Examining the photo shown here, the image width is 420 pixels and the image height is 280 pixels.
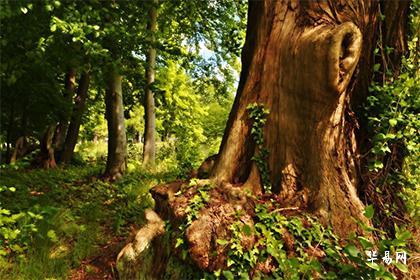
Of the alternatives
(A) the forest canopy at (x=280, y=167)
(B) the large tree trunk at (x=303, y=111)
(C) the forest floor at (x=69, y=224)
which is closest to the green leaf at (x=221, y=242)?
(A) the forest canopy at (x=280, y=167)

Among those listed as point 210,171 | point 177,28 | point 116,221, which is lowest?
point 116,221

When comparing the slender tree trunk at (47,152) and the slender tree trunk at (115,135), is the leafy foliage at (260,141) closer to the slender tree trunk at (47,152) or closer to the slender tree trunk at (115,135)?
the slender tree trunk at (115,135)

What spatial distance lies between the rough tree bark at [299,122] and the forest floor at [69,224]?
804 millimetres

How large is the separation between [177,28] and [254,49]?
31.8 ft

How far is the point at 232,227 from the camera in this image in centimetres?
320

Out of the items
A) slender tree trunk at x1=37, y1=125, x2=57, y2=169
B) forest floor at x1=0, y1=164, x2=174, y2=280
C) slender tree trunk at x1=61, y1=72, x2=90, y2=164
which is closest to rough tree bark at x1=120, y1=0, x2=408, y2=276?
forest floor at x1=0, y1=164, x2=174, y2=280

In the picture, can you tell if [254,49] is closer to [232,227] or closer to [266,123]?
[266,123]

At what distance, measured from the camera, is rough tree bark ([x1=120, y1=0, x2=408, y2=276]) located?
10.8ft

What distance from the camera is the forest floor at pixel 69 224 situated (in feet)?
12.4

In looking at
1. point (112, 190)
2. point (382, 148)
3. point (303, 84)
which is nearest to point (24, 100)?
point (112, 190)

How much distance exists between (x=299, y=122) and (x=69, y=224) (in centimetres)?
343

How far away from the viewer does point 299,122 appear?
3764 mm

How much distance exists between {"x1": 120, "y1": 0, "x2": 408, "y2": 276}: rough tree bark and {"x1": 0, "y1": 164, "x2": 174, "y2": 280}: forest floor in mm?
804

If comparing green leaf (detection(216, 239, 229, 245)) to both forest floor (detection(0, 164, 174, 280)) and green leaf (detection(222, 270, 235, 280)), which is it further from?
forest floor (detection(0, 164, 174, 280))
